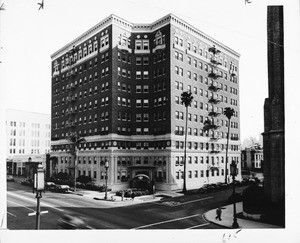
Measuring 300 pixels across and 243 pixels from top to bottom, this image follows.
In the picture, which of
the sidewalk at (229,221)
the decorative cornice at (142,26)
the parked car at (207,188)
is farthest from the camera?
the parked car at (207,188)

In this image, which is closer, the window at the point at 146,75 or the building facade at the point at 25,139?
the building facade at the point at 25,139

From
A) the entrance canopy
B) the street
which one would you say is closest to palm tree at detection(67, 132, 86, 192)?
the entrance canopy

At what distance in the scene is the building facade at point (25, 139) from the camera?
51.3 feet

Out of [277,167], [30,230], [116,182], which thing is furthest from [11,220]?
[116,182]

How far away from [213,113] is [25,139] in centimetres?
2212

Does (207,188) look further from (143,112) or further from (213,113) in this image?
(143,112)

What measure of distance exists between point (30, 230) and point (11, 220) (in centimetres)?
143

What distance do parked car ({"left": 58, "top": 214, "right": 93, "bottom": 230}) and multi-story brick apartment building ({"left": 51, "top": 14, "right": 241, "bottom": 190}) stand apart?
15433mm

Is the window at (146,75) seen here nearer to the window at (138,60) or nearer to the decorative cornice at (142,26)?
the window at (138,60)

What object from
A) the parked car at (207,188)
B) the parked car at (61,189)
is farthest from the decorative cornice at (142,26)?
the parked car at (207,188)

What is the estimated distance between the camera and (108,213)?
18234mm

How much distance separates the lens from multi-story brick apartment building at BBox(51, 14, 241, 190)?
33094 millimetres

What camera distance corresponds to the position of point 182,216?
17031mm

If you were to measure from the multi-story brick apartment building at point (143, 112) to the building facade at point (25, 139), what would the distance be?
8289mm
